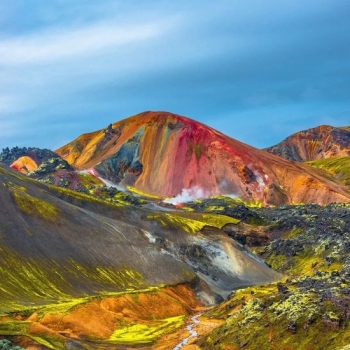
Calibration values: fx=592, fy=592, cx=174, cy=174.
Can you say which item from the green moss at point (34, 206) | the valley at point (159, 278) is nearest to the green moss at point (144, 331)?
the valley at point (159, 278)

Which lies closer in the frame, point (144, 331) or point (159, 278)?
point (144, 331)

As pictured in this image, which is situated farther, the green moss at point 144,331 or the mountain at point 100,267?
the mountain at point 100,267

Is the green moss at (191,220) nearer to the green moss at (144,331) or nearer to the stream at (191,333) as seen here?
the stream at (191,333)

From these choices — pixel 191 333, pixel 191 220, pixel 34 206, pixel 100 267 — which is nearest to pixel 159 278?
pixel 100 267

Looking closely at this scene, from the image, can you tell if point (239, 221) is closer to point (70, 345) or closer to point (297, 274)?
point (297, 274)

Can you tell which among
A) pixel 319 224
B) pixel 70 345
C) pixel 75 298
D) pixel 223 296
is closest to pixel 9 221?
pixel 75 298

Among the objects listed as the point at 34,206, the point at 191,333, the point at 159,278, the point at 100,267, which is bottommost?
the point at 191,333

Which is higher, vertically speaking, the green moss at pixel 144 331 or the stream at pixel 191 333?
the green moss at pixel 144 331

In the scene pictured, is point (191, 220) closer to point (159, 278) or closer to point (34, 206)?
point (159, 278)

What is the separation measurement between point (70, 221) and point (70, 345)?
68369 millimetres

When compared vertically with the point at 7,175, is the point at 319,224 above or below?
below

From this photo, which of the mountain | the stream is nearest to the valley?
the stream

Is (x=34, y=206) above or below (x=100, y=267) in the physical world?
above

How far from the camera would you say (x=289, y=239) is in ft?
595
